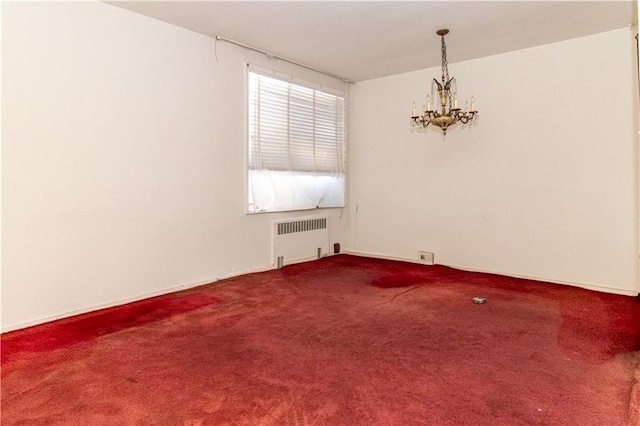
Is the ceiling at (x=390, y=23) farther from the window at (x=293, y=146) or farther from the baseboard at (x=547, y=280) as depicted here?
the baseboard at (x=547, y=280)

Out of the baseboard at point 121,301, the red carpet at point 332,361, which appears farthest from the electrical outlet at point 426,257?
the baseboard at point 121,301

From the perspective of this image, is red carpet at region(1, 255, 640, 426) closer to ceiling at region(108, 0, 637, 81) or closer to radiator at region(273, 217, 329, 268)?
radiator at region(273, 217, 329, 268)

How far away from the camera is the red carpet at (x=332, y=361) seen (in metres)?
1.95

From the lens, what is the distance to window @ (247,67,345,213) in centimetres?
496

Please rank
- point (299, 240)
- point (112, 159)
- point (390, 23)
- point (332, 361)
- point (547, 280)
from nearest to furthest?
point (332, 361)
point (112, 159)
point (390, 23)
point (547, 280)
point (299, 240)

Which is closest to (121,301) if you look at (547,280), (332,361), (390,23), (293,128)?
(332,361)

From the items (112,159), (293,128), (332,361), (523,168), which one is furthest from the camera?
(293,128)

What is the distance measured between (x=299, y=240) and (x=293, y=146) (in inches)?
51.2

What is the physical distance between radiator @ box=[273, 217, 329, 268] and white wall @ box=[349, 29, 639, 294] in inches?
32.6

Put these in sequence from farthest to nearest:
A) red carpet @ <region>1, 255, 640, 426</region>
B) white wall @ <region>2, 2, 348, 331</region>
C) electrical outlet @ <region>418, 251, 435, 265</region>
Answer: electrical outlet @ <region>418, 251, 435, 265</region>
white wall @ <region>2, 2, 348, 331</region>
red carpet @ <region>1, 255, 640, 426</region>

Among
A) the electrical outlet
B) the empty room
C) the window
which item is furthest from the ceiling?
the electrical outlet

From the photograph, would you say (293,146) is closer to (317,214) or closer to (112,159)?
(317,214)

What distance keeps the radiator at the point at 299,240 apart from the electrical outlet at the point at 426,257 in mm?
1384

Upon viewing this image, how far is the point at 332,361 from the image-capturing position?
8.27ft
